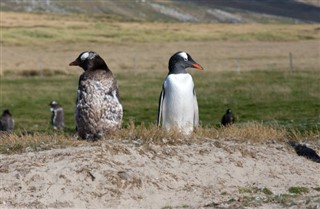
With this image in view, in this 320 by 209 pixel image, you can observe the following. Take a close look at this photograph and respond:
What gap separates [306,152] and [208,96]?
77.5 ft

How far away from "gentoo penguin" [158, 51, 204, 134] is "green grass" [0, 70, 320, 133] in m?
10.6

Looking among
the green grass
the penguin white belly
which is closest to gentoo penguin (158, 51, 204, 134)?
the penguin white belly

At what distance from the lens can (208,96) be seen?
3812cm

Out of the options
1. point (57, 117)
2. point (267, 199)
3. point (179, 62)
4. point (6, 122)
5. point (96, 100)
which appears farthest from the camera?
point (57, 117)

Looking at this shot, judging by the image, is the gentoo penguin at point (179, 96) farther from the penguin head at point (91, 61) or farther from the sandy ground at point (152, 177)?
the penguin head at point (91, 61)

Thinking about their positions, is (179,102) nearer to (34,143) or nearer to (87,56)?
(87,56)

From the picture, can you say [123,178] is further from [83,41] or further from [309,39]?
[309,39]

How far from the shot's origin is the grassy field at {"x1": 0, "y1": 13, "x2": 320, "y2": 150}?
31641 millimetres

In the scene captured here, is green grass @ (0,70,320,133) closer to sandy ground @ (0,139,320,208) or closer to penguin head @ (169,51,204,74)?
A: penguin head @ (169,51,204,74)

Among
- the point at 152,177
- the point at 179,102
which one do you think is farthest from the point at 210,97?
the point at 152,177

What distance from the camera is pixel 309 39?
113m

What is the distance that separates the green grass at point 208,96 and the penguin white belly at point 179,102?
34.8ft

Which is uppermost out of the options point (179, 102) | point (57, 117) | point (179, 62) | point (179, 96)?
point (179, 62)

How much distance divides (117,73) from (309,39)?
64.2 meters
